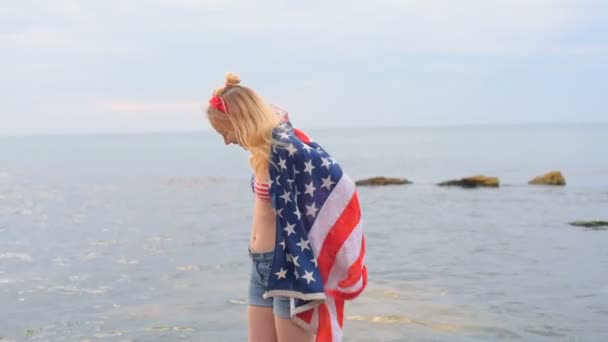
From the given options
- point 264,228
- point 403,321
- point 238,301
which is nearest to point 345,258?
point 264,228

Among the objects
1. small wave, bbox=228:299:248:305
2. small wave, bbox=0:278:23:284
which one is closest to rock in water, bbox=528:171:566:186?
small wave, bbox=228:299:248:305

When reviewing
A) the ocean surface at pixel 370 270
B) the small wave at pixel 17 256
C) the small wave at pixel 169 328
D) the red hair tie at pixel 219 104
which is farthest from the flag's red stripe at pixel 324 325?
the small wave at pixel 17 256

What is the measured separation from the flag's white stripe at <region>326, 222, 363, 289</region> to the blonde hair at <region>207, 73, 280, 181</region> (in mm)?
643

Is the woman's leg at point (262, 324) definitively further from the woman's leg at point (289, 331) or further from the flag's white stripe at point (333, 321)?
the flag's white stripe at point (333, 321)

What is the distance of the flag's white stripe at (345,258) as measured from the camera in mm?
4617

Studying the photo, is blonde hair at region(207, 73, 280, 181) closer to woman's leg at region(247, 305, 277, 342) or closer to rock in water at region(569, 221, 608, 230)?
woman's leg at region(247, 305, 277, 342)

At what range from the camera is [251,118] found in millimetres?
4504

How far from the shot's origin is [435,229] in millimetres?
19875

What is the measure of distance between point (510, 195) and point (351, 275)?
82.4 ft

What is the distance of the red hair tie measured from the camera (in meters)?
4.59

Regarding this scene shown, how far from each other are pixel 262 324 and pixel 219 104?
1448 mm

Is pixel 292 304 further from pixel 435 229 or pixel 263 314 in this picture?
pixel 435 229

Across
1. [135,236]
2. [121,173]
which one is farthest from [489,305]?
[121,173]

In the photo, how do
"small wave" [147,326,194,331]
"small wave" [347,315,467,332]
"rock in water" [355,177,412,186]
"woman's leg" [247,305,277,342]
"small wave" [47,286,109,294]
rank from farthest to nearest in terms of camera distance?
1. "rock in water" [355,177,412,186]
2. "small wave" [47,286,109,294]
3. "small wave" [147,326,194,331]
4. "small wave" [347,315,467,332]
5. "woman's leg" [247,305,277,342]
